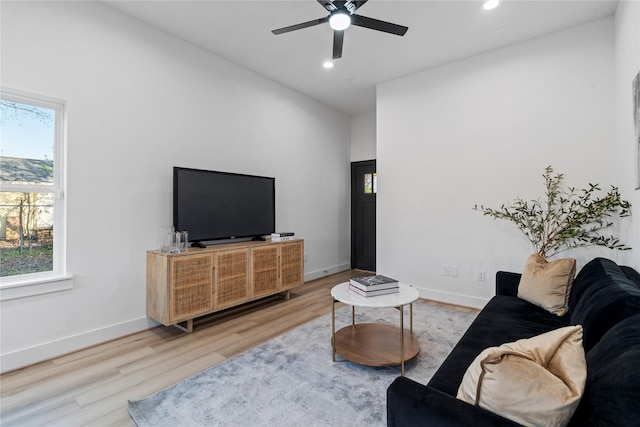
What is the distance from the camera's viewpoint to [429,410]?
100 cm

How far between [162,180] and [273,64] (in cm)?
198

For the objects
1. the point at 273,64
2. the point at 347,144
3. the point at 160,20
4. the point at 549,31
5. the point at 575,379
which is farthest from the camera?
the point at 347,144

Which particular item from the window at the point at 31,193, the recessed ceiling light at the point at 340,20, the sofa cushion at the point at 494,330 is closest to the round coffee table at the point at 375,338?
the sofa cushion at the point at 494,330

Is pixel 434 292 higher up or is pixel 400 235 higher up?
pixel 400 235

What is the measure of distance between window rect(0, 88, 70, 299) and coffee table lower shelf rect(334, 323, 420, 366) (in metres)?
2.32

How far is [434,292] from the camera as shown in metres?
3.93

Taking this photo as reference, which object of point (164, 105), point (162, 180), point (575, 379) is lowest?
point (575, 379)

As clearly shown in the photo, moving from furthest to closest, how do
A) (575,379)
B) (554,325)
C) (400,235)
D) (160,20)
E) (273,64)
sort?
(400,235) → (273,64) → (160,20) → (554,325) → (575,379)

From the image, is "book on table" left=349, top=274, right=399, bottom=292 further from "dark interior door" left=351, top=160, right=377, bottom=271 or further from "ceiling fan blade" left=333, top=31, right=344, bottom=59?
"dark interior door" left=351, top=160, right=377, bottom=271

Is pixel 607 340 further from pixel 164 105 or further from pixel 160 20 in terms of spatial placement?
pixel 160 20

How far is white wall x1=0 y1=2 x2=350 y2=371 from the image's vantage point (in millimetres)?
2355

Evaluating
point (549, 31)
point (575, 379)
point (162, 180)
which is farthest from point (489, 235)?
point (162, 180)

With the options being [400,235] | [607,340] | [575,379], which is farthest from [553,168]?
[575,379]

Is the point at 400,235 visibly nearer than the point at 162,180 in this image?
No
